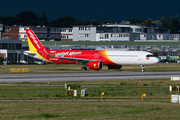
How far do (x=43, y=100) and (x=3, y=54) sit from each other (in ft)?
326

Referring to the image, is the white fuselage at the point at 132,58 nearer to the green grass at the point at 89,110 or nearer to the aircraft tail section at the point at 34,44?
the aircraft tail section at the point at 34,44

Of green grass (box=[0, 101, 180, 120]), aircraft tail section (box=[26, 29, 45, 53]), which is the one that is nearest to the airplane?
aircraft tail section (box=[26, 29, 45, 53])

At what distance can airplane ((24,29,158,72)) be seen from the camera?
2692 inches

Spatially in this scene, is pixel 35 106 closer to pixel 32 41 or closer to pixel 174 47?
pixel 32 41

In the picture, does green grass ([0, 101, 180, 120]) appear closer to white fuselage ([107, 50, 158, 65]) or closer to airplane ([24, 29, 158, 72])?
airplane ([24, 29, 158, 72])

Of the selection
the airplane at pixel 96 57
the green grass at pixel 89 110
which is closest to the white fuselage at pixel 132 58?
the airplane at pixel 96 57

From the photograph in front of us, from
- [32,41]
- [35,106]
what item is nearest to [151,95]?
[35,106]

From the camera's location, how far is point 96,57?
71.9m

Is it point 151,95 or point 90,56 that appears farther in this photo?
point 90,56

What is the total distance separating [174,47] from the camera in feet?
546

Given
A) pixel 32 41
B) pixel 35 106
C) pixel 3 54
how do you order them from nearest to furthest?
pixel 35 106
pixel 32 41
pixel 3 54

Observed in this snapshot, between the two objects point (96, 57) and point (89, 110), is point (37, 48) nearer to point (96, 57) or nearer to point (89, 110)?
point (96, 57)

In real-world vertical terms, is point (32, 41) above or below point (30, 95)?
above

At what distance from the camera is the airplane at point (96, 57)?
68.4 m
